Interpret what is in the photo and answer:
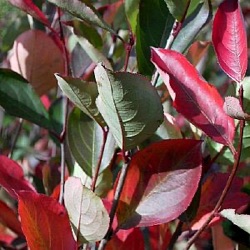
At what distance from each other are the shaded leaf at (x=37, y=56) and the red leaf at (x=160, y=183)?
416 mm

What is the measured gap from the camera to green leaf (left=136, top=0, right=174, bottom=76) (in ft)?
2.71

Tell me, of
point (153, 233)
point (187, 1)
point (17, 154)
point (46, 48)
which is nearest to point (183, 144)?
point (187, 1)

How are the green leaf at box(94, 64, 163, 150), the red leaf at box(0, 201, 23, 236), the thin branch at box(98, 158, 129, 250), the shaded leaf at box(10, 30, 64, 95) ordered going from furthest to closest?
the shaded leaf at box(10, 30, 64, 95) < the red leaf at box(0, 201, 23, 236) < the thin branch at box(98, 158, 129, 250) < the green leaf at box(94, 64, 163, 150)

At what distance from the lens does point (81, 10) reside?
777mm

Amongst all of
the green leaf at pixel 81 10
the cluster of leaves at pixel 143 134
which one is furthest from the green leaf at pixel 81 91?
the green leaf at pixel 81 10

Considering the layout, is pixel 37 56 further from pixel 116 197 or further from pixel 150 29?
pixel 116 197

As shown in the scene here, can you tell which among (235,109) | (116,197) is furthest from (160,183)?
(235,109)

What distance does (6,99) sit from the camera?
3.09 feet

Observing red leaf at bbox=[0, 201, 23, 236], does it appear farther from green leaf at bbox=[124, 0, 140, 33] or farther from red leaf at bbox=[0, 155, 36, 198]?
green leaf at bbox=[124, 0, 140, 33]

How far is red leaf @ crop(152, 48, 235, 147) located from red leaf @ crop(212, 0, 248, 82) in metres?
0.04

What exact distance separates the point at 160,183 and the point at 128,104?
6.0 inches

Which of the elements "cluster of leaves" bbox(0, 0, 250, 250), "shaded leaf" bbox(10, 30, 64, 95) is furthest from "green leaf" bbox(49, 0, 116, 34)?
"shaded leaf" bbox(10, 30, 64, 95)

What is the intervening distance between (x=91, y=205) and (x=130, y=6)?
304 mm

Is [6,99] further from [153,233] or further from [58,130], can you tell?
[153,233]
